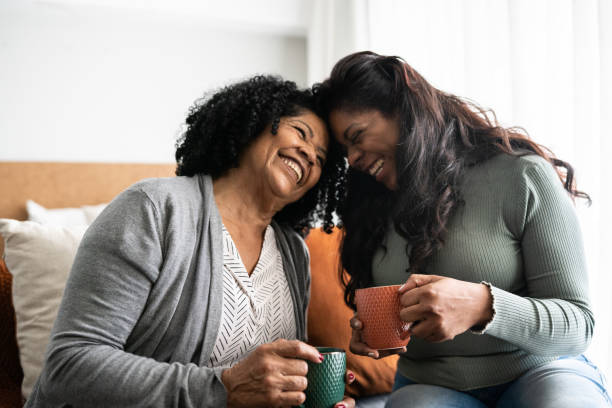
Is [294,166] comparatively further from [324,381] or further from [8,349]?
[8,349]

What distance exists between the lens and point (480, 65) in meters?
1.67

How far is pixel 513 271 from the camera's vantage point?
1.07 meters

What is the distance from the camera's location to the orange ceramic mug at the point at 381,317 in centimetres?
93

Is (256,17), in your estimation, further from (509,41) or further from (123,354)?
(123,354)

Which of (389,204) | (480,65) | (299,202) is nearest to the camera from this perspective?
(389,204)

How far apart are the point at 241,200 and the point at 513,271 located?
0.68 m

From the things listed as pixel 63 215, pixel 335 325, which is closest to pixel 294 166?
pixel 335 325

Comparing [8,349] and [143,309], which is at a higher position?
[143,309]

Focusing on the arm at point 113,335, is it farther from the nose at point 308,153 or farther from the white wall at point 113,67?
the white wall at point 113,67

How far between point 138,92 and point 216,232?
65.5 inches

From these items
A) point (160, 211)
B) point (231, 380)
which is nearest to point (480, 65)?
point (160, 211)

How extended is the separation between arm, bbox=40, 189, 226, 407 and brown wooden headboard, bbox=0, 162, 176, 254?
1.39 meters

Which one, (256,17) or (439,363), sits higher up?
(256,17)

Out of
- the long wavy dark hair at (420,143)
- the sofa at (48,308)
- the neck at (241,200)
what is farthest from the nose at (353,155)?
the sofa at (48,308)
